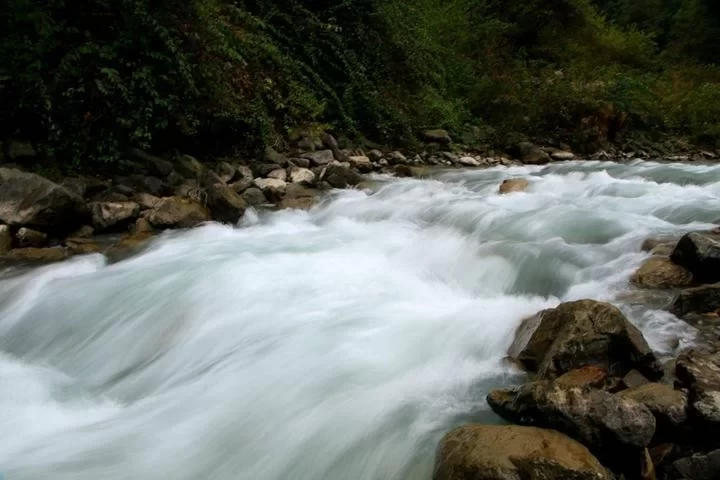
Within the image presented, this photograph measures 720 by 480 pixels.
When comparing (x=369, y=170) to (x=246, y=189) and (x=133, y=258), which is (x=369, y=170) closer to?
(x=246, y=189)

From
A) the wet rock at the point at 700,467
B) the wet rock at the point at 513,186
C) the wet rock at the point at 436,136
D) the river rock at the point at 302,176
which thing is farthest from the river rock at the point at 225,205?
the wet rock at the point at 436,136

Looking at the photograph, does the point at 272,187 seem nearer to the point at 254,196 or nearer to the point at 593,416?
the point at 254,196

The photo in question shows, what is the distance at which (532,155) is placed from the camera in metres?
12.6

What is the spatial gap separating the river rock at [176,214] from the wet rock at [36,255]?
3.71ft

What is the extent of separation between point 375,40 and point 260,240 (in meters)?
7.16

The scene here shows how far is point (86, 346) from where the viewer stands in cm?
455

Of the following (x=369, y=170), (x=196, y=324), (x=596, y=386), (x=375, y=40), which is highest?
(x=375, y=40)

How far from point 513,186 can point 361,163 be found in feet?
9.89

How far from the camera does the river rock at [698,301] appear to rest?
382 centimetres

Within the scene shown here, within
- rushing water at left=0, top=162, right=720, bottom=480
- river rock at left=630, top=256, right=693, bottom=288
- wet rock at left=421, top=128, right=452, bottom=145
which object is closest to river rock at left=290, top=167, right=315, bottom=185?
rushing water at left=0, top=162, right=720, bottom=480

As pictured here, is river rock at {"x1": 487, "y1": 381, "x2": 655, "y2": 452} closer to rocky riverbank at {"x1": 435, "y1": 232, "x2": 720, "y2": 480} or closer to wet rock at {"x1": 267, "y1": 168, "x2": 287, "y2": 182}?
rocky riverbank at {"x1": 435, "y1": 232, "x2": 720, "y2": 480}

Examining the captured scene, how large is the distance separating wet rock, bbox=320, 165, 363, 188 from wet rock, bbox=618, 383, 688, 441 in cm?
657

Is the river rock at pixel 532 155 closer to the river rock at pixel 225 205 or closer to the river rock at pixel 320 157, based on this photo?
the river rock at pixel 320 157

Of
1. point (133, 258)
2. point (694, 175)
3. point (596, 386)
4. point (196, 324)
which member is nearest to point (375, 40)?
point (694, 175)
